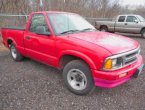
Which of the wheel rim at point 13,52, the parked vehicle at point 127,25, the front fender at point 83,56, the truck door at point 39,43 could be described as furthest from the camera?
the parked vehicle at point 127,25

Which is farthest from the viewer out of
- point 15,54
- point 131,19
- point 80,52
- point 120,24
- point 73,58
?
point 120,24

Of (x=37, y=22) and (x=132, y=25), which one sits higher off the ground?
(x=37, y=22)

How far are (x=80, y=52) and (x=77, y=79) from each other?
2.15 feet

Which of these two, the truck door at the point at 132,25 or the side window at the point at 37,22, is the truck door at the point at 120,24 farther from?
the side window at the point at 37,22

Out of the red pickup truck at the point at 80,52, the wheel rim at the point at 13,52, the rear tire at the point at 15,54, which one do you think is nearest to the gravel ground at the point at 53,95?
the red pickup truck at the point at 80,52

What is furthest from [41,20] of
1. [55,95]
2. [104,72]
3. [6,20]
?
[6,20]

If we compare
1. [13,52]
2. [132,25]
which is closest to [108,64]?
[13,52]

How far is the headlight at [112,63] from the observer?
3.20 meters

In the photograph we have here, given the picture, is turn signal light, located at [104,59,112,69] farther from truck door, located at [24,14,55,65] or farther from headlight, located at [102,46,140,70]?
truck door, located at [24,14,55,65]

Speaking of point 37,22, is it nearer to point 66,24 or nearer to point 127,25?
point 66,24

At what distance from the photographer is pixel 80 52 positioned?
3486 mm

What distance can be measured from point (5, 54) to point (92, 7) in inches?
554

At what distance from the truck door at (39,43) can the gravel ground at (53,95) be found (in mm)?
565

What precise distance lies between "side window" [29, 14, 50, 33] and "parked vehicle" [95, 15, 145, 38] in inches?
360
